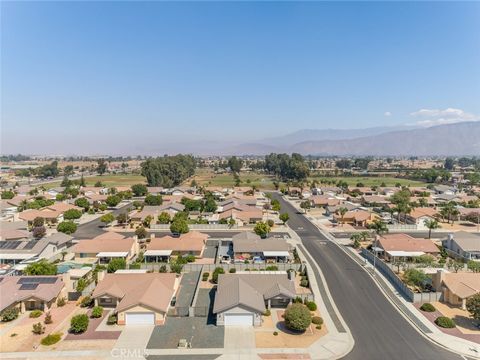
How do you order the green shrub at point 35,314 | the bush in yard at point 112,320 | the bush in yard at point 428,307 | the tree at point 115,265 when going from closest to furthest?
the bush in yard at point 112,320 → the green shrub at point 35,314 → the bush in yard at point 428,307 → the tree at point 115,265

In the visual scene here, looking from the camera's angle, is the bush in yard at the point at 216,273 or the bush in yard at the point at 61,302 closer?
the bush in yard at the point at 61,302

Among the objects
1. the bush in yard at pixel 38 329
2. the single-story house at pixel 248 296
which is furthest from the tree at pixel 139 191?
the bush in yard at pixel 38 329

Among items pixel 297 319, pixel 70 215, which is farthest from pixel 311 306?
pixel 70 215

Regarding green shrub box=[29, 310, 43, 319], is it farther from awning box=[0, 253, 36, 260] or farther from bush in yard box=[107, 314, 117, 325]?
awning box=[0, 253, 36, 260]

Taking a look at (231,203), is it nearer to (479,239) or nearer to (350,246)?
(350,246)

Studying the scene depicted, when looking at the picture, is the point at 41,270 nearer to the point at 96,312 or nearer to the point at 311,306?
the point at 96,312

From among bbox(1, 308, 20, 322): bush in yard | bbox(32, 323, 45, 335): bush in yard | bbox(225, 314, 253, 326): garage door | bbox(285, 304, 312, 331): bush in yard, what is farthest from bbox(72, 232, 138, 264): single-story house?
bbox(285, 304, 312, 331): bush in yard

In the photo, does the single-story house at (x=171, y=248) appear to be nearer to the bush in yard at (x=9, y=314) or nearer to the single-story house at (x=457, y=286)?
the bush in yard at (x=9, y=314)
